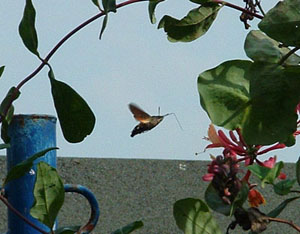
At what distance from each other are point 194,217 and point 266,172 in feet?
0.12

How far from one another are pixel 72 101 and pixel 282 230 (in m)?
2.14

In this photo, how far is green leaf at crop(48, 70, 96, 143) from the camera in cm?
39

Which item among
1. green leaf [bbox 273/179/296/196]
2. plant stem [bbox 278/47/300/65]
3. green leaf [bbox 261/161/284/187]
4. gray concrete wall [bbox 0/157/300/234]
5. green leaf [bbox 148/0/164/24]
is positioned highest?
green leaf [bbox 148/0/164/24]

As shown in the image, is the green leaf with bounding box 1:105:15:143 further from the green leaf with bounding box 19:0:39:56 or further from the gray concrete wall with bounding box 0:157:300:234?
the gray concrete wall with bounding box 0:157:300:234

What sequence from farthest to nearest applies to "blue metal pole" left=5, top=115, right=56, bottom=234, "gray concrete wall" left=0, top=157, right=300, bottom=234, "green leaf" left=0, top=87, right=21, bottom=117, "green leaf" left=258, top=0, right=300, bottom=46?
1. "gray concrete wall" left=0, top=157, right=300, bottom=234
2. "blue metal pole" left=5, top=115, right=56, bottom=234
3. "green leaf" left=0, top=87, right=21, bottom=117
4. "green leaf" left=258, top=0, right=300, bottom=46

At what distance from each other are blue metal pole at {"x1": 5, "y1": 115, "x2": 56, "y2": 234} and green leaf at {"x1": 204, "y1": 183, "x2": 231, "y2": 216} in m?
0.97

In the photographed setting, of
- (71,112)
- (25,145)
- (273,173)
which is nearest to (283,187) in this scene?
(273,173)

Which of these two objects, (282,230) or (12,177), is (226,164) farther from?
(282,230)

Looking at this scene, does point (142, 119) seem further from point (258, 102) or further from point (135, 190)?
point (135, 190)

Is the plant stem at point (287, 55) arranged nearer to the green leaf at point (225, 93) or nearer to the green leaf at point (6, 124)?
the green leaf at point (225, 93)

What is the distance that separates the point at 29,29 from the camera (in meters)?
0.40

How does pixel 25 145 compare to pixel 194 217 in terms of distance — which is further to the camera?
pixel 25 145

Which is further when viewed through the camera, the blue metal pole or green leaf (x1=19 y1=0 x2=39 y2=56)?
the blue metal pole

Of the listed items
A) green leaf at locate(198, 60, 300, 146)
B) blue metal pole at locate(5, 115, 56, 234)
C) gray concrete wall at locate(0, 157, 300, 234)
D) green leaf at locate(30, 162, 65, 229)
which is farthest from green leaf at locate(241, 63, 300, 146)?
gray concrete wall at locate(0, 157, 300, 234)
